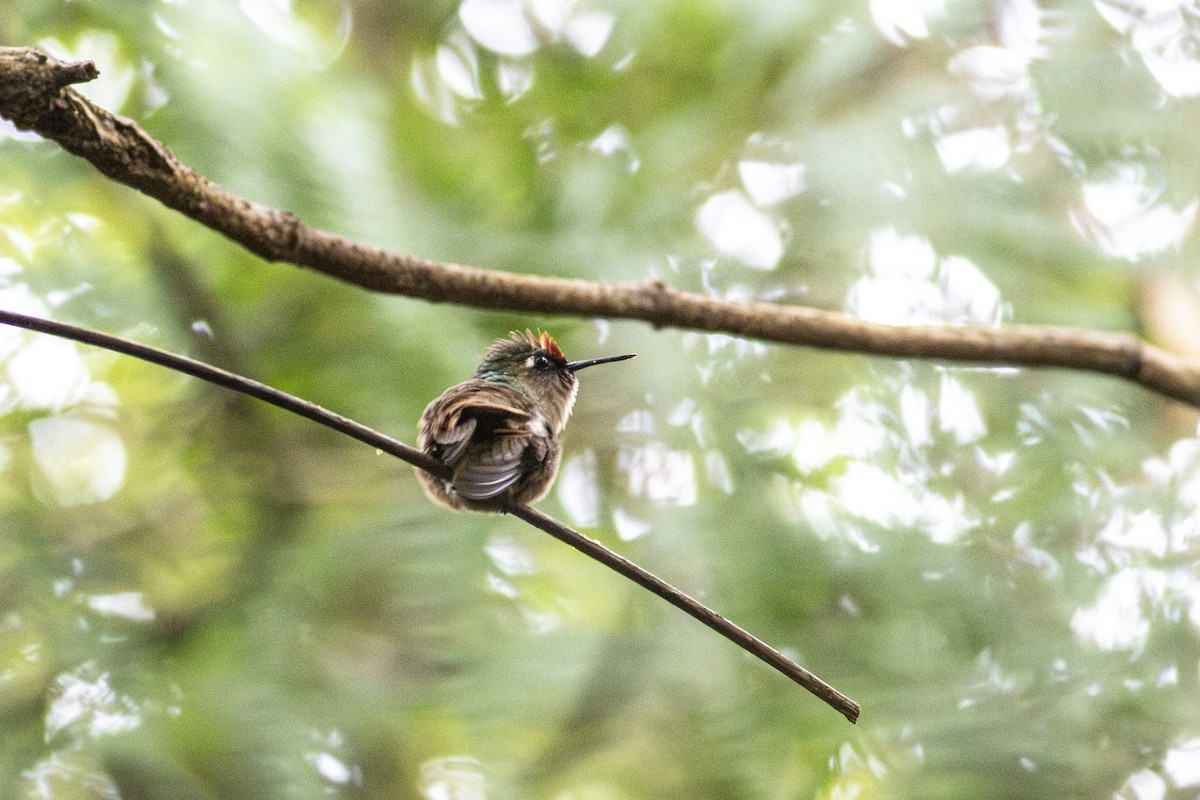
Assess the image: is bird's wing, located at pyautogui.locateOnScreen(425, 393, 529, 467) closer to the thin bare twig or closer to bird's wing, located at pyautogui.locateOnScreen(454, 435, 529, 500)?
bird's wing, located at pyautogui.locateOnScreen(454, 435, 529, 500)

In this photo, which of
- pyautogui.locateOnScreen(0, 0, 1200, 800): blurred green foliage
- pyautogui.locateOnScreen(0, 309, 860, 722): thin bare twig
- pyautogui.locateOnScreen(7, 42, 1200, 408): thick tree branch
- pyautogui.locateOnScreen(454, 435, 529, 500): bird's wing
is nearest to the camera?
pyautogui.locateOnScreen(0, 309, 860, 722): thin bare twig

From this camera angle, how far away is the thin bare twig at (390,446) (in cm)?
147

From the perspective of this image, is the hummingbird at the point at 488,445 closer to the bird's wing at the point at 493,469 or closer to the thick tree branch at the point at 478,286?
the bird's wing at the point at 493,469

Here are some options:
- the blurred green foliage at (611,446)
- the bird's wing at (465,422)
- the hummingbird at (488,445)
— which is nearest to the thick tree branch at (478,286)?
the hummingbird at (488,445)

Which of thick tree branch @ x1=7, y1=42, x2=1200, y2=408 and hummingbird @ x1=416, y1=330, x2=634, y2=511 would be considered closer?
thick tree branch @ x1=7, y1=42, x2=1200, y2=408

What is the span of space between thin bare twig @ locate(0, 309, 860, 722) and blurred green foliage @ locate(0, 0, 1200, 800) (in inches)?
53.1

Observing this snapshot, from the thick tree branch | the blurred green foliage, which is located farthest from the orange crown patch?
the thick tree branch

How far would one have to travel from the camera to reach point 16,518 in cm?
362

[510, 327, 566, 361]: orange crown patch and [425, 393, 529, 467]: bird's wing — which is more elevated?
[425, 393, 529, 467]: bird's wing

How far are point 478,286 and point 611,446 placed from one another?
2170 millimetres

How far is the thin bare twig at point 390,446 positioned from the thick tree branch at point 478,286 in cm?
27

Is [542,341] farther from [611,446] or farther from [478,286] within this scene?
[478,286]

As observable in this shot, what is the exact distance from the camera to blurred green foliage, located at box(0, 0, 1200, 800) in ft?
10.5

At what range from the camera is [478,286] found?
6.54 feet
